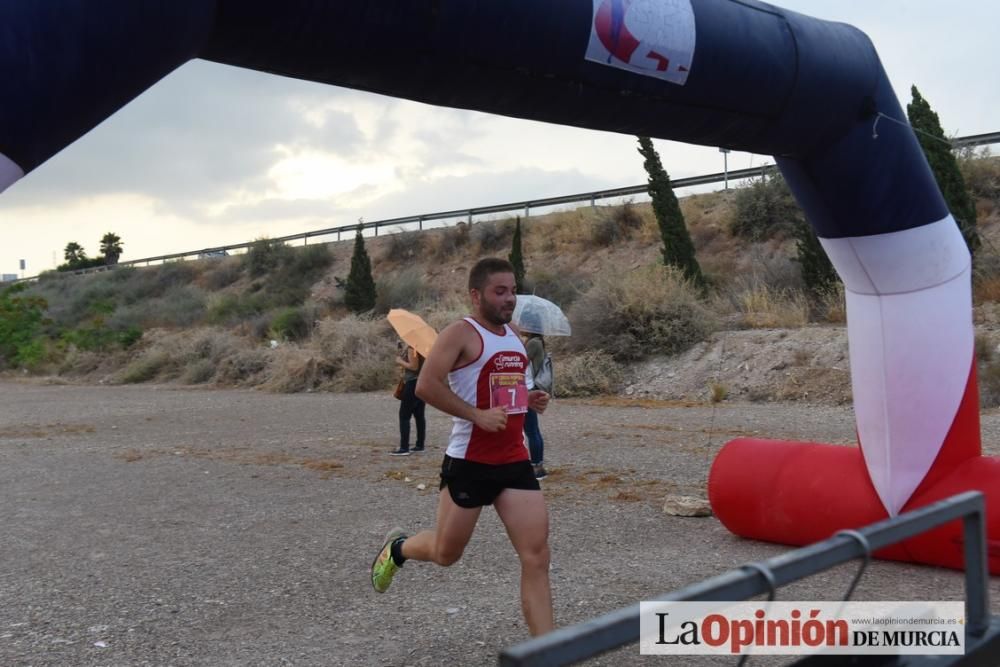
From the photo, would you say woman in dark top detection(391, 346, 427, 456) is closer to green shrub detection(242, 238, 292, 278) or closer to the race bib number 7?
the race bib number 7

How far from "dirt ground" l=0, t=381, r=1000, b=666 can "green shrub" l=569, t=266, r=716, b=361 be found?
5.09 metres

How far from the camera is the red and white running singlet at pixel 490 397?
14.7ft

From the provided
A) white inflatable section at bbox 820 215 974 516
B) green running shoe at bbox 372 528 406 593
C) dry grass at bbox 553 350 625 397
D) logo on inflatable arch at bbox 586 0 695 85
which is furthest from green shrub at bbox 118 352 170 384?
logo on inflatable arch at bbox 586 0 695 85

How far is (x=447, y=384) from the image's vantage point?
4520 mm

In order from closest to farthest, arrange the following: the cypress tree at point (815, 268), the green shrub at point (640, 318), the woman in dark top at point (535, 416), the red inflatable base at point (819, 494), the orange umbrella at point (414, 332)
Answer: the red inflatable base at point (819, 494)
the orange umbrella at point (414, 332)
the woman in dark top at point (535, 416)
the green shrub at point (640, 318)
the cypress tree at point (815, 268)

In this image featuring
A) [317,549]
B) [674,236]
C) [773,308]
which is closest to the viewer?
[317,549]

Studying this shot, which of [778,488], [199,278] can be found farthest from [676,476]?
[199,278]

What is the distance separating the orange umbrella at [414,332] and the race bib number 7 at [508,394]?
4181 millimetres

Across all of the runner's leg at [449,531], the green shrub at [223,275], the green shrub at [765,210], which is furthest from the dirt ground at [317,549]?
the green shrub at [223,275]

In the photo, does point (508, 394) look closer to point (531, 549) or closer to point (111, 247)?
point (531, 549)

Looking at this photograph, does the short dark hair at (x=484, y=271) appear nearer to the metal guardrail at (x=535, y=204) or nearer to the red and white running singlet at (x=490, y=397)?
the red and white running singlet at (x=490, y=397)

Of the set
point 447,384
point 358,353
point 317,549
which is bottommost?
point 317,549

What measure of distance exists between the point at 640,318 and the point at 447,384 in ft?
49.3

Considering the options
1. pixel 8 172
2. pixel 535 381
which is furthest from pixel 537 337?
pixel 8 172
